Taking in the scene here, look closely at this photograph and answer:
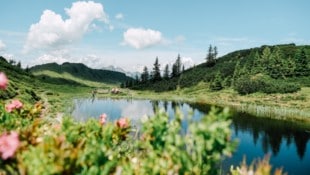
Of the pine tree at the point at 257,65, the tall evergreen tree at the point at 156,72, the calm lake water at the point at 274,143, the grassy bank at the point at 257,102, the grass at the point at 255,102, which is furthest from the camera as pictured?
the tall evergreen tree at the point at 156,72

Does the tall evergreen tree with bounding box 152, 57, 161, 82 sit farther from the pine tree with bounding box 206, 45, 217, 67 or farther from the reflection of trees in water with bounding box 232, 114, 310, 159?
the reflection of trees in water with bounding box 232, 114, 310, 159

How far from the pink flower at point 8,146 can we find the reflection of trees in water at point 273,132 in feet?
146

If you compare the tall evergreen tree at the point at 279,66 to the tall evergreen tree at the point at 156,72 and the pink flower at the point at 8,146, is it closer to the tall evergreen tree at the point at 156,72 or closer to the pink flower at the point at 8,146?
the tall evergreen tree at the point at 156,72

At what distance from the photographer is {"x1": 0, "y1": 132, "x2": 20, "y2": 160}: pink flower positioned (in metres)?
5.48

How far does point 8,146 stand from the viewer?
18.2 feet

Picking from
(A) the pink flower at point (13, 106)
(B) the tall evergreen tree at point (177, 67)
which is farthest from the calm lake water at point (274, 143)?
(B) the tall evergreen tree at point (177, 67)

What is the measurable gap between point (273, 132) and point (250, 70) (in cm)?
9377

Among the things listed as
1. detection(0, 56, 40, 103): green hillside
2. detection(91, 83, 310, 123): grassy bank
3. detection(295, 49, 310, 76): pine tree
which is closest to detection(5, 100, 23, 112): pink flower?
detection(0, 56, 40, 103): green hillside

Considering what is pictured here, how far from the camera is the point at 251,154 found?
4553 centimetres

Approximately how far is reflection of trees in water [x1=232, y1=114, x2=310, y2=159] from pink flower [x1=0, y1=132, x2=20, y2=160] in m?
44.6

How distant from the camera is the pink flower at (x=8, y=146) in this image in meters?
5.48

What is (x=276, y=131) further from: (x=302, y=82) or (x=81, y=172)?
(x=302, y=82)

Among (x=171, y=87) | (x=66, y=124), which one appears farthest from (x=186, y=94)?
(x=66, y=124)

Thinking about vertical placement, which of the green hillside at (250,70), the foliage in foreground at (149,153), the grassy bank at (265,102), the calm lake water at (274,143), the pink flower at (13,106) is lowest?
the calm lake water at (274,143)
